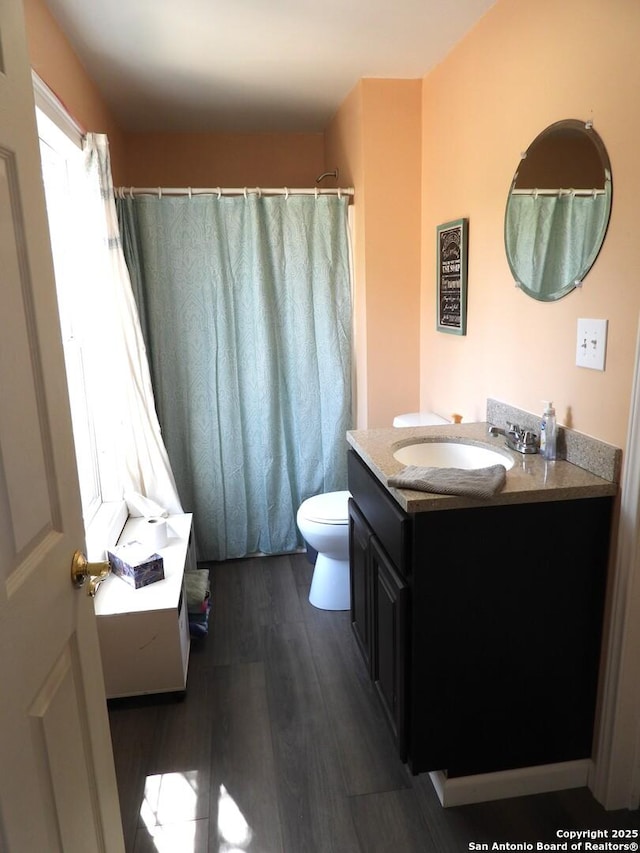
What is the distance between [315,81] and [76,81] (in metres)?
1.01

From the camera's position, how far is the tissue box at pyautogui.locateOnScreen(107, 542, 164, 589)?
2205 mm

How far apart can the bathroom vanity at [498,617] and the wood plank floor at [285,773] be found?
0.16 metres

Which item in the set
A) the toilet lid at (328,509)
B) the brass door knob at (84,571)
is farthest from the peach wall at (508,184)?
the brass door knob at (84,571)

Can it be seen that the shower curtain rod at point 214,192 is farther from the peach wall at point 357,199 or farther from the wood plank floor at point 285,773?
the wood plank floor at point 285,773

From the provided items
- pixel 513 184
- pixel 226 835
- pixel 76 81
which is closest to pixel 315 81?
pixel 76 81

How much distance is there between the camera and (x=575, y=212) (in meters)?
1.65

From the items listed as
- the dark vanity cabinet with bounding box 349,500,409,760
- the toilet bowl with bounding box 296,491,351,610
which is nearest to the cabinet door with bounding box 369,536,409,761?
the dark vanity cabinet with bounding box 349,500,409,760

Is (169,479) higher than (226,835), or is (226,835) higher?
(169,479)

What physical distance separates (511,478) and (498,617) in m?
0.36

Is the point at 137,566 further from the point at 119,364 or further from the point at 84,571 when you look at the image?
the point at 84,571

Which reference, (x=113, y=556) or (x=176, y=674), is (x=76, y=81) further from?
(x=176, y=674)

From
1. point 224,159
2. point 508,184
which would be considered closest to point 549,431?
point 508,184

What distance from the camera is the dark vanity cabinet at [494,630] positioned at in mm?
1540

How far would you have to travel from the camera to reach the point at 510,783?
1728 mm
